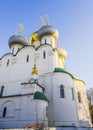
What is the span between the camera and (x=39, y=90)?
1233cm

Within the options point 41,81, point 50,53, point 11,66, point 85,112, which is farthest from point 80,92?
point 11,66

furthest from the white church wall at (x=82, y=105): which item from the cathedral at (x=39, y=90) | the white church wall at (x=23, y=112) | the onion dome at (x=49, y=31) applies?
the onion dome at (x=49, y=31)

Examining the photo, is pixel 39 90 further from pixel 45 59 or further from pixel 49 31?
pixel 49 31

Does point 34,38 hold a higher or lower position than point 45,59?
higher

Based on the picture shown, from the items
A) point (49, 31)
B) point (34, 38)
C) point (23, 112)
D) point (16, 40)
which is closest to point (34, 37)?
point (34, 38)

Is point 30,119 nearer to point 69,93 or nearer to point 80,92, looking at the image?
point 69,93

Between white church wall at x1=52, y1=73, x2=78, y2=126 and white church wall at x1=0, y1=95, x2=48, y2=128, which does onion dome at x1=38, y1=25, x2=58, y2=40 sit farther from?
white church wall at x1=0, y1=95, x2=48, y2=128

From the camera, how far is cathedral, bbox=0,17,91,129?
1053cm

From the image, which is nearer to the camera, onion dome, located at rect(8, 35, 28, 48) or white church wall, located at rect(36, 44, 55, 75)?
white church wall, located at rect(36, 44, 55, 75)

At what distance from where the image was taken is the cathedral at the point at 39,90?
10531 millimetres

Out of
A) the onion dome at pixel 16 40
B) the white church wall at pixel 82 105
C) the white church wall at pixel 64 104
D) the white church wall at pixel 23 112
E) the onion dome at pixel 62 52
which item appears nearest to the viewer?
the white church wall at pixel 23 112

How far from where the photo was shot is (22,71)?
15.5m

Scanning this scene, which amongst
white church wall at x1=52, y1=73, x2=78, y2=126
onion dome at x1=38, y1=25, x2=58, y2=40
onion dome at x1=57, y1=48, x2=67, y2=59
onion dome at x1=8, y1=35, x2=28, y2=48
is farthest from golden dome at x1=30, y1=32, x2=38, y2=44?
white church wall at x1=52, y1=73, x2=78, y2=126

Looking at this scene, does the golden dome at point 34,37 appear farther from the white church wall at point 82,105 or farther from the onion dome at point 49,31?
the white church wall at point 82,105
